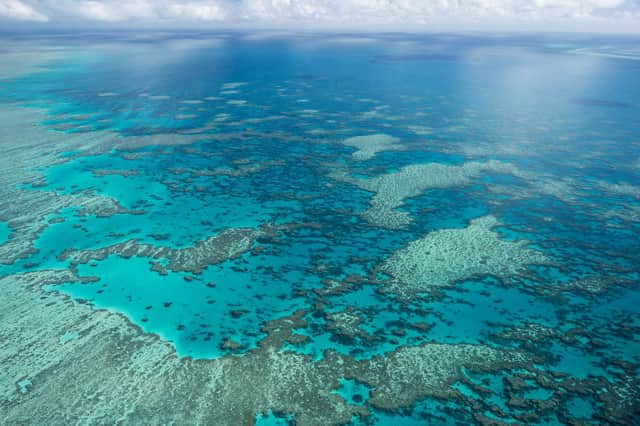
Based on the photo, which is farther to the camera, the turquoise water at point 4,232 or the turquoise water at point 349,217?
the turquoise water at point 4,232

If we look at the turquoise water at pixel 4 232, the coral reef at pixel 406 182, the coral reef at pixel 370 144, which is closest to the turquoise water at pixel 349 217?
the coral reef at pixel 406 182

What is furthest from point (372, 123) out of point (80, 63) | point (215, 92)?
point (80, 63)

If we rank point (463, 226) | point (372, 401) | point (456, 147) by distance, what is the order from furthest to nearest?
1. point (456, 147)
2. point (463, 226)
3. point (372, 401)

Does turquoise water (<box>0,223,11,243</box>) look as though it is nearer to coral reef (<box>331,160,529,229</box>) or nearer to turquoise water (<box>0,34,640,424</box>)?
A: turquoise water (<box>0,34,640,424</box>)

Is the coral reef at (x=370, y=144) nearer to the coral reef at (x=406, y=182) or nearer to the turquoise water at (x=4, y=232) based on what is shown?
the coral reef at (x=406, y=182)

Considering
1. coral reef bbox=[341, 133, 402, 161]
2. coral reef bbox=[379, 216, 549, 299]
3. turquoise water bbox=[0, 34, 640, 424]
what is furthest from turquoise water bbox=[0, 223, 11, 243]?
coral reef bbox=[341, 133, 402, 161]

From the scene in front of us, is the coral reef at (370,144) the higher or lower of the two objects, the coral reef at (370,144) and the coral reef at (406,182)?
the higher

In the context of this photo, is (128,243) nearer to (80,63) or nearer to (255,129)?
(255,129)

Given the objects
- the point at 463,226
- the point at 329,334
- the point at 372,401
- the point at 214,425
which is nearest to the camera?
the point at 214,425

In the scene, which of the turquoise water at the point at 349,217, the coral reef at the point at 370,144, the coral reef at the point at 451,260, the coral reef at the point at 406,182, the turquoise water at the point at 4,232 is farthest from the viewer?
the coral reef at the point at 370,144
